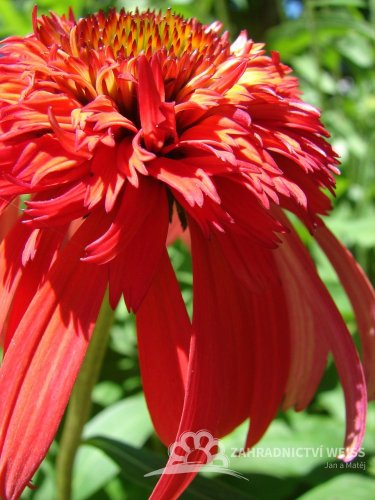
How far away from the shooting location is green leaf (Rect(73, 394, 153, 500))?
0.89m

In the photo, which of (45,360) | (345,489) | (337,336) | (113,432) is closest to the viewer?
(45,360)

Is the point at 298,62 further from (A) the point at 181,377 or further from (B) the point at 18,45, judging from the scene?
(A) the point at 181,377

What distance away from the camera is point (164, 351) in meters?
0.58

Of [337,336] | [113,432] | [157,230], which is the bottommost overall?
[113,432]

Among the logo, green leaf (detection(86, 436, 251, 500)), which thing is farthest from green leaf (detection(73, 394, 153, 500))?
the logo

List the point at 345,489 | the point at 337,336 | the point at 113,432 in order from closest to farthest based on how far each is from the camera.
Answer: the point at 337,336
the point at 345,489
the point at 113,432

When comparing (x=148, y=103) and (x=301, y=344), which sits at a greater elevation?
(x=148, y=103)

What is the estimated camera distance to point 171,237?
2.82 feet

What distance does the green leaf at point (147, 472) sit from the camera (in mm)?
744

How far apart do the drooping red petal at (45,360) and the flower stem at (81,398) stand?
0.29ft

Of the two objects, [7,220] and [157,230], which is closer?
[157,230]

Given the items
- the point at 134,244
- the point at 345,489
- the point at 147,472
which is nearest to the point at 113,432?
the point at 147,472

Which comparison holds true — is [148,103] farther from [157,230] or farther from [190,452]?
[190,452]

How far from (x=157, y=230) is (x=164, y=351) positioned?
102 mm
